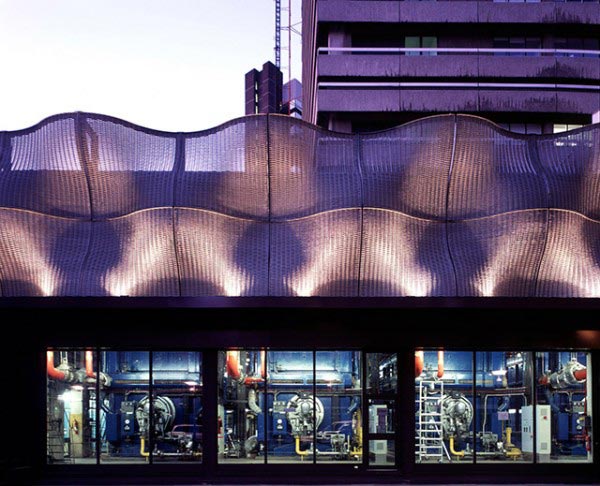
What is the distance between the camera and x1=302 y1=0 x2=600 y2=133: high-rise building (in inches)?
1860

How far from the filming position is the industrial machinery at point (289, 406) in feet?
66.5

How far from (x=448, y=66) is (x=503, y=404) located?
31200mm

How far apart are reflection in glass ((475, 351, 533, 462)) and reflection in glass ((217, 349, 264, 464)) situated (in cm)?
588

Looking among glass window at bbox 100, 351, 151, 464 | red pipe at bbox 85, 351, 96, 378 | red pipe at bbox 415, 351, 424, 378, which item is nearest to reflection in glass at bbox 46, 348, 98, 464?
red pipe at bbox 85, 351, 96, 378

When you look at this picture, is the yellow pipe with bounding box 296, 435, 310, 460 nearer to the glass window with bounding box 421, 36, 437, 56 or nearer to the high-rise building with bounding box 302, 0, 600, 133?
the high-rise building with bounding box 302, 0, 600, 133

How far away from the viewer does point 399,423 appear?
20188mm

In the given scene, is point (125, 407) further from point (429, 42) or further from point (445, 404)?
point (429, 42)

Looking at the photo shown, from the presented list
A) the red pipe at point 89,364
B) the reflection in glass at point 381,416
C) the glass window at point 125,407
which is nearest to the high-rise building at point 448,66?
the reflection in glass at point 381,416

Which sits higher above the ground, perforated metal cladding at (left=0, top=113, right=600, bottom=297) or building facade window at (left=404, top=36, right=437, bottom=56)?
building facade window at (left=404, top=36, right=437, bottom=56)

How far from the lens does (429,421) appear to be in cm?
2045

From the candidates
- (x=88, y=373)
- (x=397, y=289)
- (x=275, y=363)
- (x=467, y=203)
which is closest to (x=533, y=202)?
(x=467, y=203)

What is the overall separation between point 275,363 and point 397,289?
152 inches

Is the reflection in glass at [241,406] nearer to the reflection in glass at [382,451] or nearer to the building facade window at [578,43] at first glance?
the reflection in glass at [382,451]

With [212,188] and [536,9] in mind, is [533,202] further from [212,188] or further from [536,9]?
[536,9]
